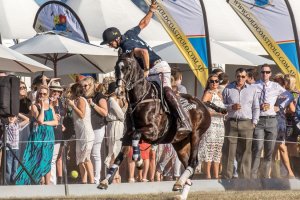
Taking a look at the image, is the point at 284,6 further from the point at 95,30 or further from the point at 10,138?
the point at 10,138

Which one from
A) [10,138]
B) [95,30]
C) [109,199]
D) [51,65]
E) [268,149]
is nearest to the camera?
[109,199]

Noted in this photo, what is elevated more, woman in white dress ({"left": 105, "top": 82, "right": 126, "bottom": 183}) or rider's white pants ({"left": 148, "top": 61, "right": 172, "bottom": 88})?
rider's white pants ({"left": 148, "top": 61, "right": 172, "bottom": 88})

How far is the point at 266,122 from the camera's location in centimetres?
2283

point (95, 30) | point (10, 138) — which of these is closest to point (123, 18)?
point (95, 30)

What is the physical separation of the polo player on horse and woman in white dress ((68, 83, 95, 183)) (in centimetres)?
158

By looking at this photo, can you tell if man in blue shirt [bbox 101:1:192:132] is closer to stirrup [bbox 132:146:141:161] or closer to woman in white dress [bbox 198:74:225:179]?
stirrup [bbox 132:146:141:161]

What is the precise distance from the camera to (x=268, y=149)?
2186 centimetres

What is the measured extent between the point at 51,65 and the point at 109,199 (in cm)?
927

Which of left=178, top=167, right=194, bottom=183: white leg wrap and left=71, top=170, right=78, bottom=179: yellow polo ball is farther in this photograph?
left=71, top=170, right=78, bottom=179: yellow polo ball

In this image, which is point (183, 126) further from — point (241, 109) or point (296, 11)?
point (296, 11)

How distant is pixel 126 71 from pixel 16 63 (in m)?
5.96

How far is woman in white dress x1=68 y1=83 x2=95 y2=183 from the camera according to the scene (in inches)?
803

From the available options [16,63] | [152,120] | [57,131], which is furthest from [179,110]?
[16,63]

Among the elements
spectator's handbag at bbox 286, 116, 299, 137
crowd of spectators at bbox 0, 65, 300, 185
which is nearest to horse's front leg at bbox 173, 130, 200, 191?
crowd of spectators at bbox 0, 65, 300, 185
